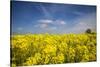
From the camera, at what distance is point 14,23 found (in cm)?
218

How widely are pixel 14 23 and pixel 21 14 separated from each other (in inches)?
5.0

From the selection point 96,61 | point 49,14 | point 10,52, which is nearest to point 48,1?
point 49,14

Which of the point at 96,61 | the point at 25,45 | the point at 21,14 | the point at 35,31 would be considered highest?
the point at 21,14

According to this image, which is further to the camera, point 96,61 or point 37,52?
point 96,61

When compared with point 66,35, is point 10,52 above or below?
below

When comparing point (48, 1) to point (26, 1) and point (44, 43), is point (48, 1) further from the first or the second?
point (44, 43)

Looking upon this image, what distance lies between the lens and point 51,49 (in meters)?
2.28

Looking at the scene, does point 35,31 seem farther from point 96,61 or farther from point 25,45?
point 96,61

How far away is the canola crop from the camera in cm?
219

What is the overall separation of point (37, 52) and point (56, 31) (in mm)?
323

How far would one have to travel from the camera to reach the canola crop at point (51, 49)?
2.19 metres
